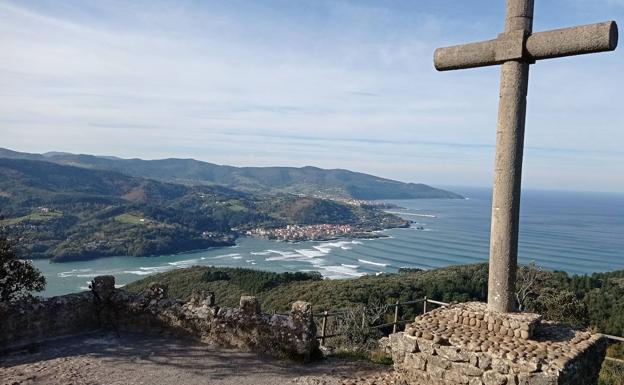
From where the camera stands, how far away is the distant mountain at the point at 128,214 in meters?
82.1

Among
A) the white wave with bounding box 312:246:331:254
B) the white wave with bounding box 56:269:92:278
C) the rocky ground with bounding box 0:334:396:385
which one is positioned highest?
the rocky ground with bounding box 0:334:396:385

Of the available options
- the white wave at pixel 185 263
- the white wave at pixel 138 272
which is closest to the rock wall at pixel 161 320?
the white wave at pixel 138 272

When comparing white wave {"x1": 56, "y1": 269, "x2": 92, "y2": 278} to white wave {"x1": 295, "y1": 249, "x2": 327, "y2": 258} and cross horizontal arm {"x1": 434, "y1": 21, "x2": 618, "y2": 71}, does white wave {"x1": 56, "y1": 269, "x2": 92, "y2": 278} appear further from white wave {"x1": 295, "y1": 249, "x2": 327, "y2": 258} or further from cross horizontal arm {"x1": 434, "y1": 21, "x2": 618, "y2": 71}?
cross horizontal arm {"x1": 434, "y1": 21, "x2": 618, "y2": 71}

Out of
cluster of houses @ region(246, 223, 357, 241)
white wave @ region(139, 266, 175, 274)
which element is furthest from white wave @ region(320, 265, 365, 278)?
cluster of houses @ region(246, 223, 357, 241)

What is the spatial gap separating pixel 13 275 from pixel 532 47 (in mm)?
11485

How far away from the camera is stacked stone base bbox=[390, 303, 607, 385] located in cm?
541

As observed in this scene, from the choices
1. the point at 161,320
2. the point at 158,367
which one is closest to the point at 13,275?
the point at 161,320

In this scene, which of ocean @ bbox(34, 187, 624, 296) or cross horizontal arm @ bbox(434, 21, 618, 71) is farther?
ocean @ bbox(34, 187, 624, 296)

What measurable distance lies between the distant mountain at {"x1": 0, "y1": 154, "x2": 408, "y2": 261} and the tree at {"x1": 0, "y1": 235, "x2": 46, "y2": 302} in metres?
39.1

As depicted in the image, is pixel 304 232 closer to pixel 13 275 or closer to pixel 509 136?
pixel 13 275

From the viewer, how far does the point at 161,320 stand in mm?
9633

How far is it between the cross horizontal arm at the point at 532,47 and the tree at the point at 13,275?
10086mm

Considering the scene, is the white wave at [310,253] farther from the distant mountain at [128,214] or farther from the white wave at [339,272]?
the distant mountain at [128,214]

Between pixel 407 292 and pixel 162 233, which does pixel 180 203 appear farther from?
pixel 407 292
